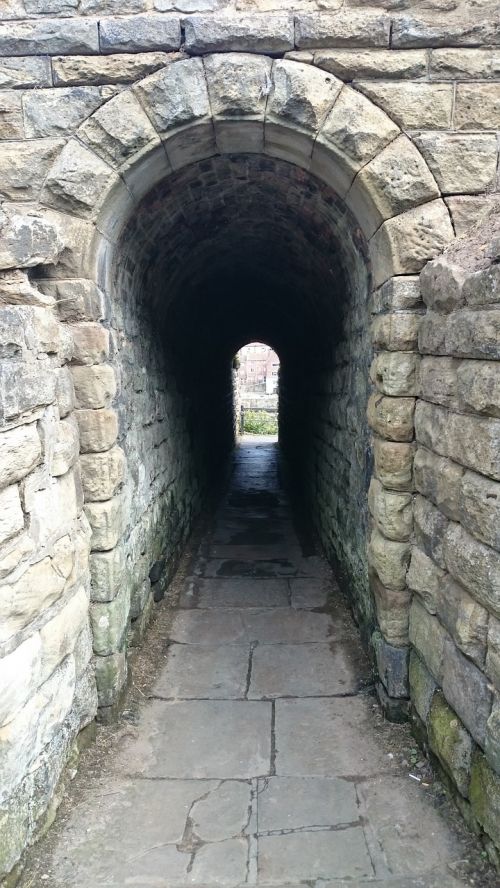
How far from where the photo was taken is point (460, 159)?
3078 mm

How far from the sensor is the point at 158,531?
192 inches

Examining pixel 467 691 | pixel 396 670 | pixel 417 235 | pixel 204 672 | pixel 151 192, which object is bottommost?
pixel 204 672

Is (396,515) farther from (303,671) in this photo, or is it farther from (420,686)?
(303,671)

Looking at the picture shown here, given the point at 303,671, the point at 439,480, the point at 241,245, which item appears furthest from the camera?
the point at 241,245

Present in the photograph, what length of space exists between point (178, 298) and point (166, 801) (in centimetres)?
455

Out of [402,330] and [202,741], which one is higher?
[402,330]

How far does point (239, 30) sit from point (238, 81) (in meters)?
0.25

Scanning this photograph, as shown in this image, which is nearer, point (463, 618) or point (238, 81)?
point (463, 618)

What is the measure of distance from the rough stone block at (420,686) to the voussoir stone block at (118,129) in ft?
10.9

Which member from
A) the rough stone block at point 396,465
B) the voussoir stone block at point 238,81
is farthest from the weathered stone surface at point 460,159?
the rough stone block at point 396,465

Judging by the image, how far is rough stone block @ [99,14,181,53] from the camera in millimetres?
3033

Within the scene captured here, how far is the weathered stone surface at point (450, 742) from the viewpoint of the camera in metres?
2.52

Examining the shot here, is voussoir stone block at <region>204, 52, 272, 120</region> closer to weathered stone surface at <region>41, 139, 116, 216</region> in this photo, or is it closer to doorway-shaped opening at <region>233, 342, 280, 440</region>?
weathered stone surface at <region>41, 139, 116, 216</region>

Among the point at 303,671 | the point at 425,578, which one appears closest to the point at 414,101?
the point at 425,578
